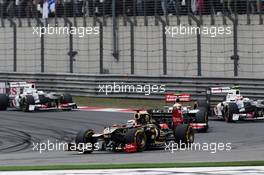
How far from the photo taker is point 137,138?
15922 millimetres

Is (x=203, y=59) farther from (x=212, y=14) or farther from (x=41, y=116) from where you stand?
(x=41, y=116)

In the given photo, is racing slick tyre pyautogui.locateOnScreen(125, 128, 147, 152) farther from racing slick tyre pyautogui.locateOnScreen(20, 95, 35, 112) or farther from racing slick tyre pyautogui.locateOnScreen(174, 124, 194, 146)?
racing slick tyre pyautogui.locateOnScreen(20, 95, 35, 112)

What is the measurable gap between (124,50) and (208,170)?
17276 mm

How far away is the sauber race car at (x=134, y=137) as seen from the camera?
1594 cm

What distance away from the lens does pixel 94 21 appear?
98.5 feet

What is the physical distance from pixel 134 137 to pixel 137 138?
146 millimetres

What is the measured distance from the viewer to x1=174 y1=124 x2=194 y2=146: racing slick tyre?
652 inches

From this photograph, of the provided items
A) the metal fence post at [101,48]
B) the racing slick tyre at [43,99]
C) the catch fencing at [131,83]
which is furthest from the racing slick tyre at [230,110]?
the metal fence post at [101,48]

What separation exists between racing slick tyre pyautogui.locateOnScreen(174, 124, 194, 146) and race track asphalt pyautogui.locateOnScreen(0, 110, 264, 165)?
16.9 inches

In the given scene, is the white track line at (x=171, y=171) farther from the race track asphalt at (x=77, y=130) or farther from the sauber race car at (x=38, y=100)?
the sauber race car at (x=38, y=100)

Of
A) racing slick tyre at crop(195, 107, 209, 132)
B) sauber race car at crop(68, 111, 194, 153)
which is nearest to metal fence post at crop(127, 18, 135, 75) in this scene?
racing slick tyre at crop(195, 107, 209, 132)

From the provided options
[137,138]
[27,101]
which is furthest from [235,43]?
[137,138]

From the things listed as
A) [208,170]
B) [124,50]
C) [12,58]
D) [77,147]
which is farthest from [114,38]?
[208,170]

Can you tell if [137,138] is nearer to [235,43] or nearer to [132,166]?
[132,166]
